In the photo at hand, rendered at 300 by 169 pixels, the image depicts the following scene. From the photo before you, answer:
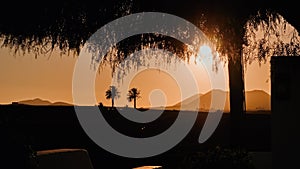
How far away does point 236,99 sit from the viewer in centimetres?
1469

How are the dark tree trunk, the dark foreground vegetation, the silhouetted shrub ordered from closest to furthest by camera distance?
the silhouetted shrub
the dark tree trunk
the dark foreground vegetation

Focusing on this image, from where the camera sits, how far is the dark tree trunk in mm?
14203

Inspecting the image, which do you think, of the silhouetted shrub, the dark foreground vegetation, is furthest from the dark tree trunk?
the silhouetted shrub

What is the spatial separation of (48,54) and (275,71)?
4951 millimetres

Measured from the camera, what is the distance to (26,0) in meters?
9.08

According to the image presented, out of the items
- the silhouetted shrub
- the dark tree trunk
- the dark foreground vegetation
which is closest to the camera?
the silhouetted shrub

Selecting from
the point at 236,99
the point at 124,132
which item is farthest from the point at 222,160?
the point at 124,132

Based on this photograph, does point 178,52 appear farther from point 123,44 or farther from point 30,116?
point 30,116

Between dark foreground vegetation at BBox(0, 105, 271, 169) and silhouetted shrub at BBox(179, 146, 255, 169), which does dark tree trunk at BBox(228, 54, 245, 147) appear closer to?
dark foreground vegetation at BBox(0, 105, 271, 169)

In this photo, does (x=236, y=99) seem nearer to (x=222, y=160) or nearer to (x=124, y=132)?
(x=124, y=132)

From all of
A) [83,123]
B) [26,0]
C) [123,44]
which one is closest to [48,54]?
[123,44]

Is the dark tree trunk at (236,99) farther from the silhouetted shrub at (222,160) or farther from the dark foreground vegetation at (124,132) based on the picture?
the silhouetted shrub at (222,160)

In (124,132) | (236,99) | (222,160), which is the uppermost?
(236,99)

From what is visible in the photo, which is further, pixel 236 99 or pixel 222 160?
pixel 236 99
